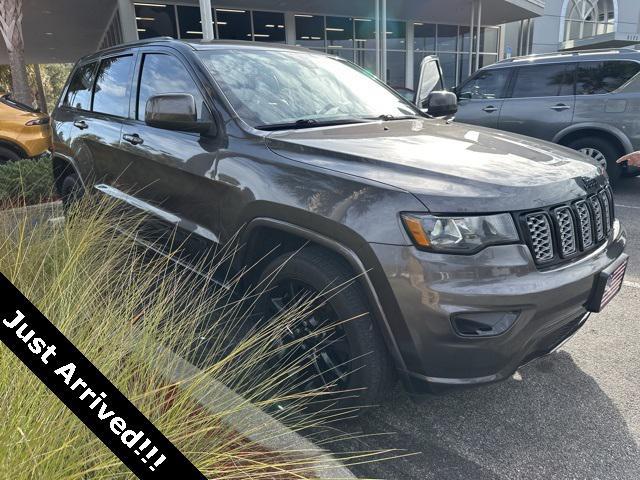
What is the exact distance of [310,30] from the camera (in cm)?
1759

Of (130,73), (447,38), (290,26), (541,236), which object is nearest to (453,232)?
(541,236)

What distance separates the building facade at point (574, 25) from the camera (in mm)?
25672

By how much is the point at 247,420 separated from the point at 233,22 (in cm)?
1611

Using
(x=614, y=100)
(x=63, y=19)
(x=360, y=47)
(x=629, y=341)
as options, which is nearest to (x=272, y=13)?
(x=360, y=47)

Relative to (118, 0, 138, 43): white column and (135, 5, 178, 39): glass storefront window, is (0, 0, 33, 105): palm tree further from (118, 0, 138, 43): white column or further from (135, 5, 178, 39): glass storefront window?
(135, 5, 178, 39): glass storefront window

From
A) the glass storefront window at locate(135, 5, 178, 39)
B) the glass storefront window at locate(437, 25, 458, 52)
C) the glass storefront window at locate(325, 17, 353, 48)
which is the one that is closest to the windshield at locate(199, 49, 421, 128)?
the glass storefront window at locate(135, 5, 178, 39)

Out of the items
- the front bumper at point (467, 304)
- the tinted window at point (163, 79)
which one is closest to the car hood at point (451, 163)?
the front bumper at point (467, 304)

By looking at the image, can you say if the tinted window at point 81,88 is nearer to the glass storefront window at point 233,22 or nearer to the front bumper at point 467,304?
the front bumper at point 467,304

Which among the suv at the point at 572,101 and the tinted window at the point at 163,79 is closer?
the tinted window at the point at 163,79

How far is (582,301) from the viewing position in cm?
217

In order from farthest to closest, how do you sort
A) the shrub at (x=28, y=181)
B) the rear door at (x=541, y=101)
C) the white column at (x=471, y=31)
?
1. the white column at (x=471, y=31)
2. the rear door at (x=541, y=101)
3. the shrub at (x=28, y=181)

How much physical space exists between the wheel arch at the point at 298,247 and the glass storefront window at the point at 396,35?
19.2m

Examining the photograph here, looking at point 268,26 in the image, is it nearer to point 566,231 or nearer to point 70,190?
point 70,190

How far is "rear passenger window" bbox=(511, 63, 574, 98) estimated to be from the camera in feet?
23.8
